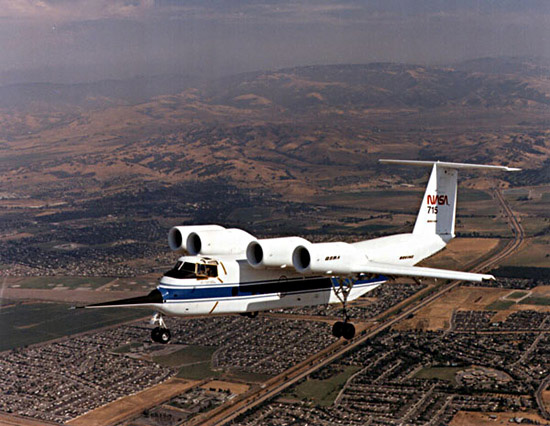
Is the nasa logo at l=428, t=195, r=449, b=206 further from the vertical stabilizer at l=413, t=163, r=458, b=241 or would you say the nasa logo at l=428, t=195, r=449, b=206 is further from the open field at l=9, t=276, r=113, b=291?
the open field at l=9, t=276, r=113, b=291

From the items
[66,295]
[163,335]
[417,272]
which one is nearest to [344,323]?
[417,272]

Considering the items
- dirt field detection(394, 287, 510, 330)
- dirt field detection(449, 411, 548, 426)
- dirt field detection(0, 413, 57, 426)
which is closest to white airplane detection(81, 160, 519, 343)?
dirt field detection(449, 411, 548, 426)

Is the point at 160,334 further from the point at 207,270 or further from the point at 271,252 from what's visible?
the point at 271,252

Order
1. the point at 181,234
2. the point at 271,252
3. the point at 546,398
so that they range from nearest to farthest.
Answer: the point at 271,252
the point at 181,234
the point at 546,398

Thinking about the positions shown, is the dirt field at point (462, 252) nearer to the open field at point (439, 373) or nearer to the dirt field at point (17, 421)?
the open field at point (439, 373)

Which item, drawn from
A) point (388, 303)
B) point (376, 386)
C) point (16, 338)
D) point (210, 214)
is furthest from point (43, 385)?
point (210, 214)

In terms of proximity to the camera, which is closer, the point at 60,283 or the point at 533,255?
the point at 60,283
